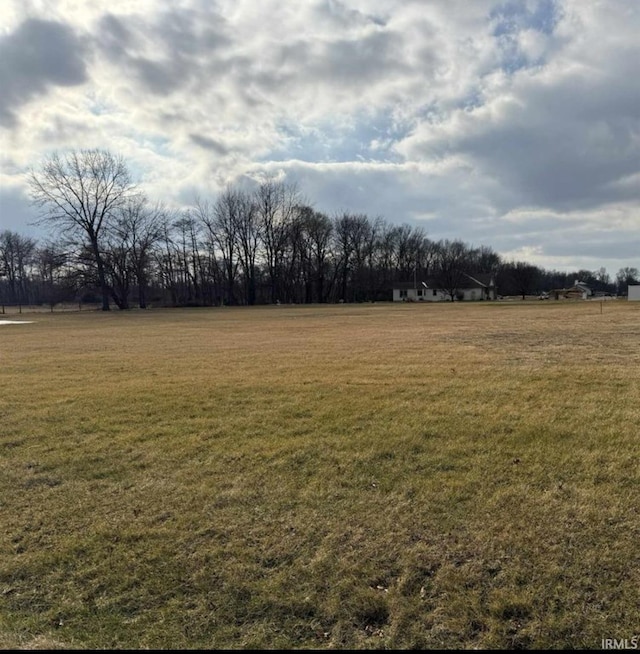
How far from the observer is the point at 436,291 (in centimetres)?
8431

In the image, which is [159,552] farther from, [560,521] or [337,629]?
[560,521]

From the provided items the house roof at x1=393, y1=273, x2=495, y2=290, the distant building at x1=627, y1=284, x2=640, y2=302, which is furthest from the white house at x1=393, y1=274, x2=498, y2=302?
the distant building at x1=627, y1=284, x2=640, y2=302

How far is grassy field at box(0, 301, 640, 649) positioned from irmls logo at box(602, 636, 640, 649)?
24 mm

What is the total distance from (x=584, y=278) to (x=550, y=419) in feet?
431

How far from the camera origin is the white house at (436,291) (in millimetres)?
81500

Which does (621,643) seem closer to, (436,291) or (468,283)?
(436,291)

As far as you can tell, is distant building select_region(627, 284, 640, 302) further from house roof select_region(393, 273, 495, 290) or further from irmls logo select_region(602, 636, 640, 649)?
irmls logo select_region(602, 636, 640, 649)

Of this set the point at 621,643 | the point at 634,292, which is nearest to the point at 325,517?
the point at 621,643

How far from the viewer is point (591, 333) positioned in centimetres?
1516

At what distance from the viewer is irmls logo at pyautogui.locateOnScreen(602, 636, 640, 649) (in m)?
2.22

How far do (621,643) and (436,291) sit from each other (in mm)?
85058

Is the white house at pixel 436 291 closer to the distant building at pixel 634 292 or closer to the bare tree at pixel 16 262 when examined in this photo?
the distant building at pixel 634 292

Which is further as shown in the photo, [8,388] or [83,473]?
[8,388]

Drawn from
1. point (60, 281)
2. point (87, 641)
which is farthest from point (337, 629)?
point (60, 281)
